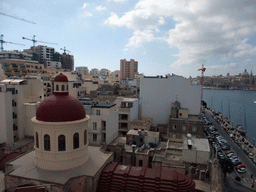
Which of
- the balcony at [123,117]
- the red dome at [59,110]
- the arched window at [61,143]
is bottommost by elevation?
the balcony at [123,117]

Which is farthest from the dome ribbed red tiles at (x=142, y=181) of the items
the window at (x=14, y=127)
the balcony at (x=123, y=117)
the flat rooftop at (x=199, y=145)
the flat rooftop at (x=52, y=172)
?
the balcony at (x=123, y=117)

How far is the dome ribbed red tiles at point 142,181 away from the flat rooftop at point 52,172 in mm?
1280

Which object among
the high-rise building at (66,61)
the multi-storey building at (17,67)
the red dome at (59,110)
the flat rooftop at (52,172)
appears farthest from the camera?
the high-rise building at (66,61)

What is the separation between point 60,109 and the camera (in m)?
17.3

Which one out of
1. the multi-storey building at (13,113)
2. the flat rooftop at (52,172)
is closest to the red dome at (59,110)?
the flat rooftop at (52,172)

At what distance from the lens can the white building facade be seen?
49094 millimetres

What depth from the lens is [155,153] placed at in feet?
96.6

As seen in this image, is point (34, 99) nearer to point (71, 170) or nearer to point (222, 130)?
point (71, 170)

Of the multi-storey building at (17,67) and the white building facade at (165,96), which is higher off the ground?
the multi-storey building at (17,67)

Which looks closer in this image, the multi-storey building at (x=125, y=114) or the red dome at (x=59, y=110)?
the red dome at (x=59, y=110)

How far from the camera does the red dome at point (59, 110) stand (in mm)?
17125

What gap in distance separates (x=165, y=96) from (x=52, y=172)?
37.9 metres

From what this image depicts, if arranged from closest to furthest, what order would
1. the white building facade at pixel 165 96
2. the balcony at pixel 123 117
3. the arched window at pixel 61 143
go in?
the arched window at pixel 61 143 → the balcony at pixel 123 117 → the white building facade at pixel 165 96

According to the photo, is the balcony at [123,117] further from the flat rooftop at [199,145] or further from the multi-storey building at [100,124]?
the flat rooftop at [199,145]
